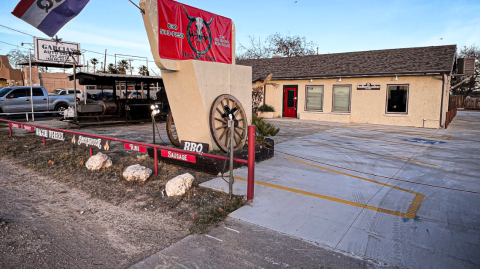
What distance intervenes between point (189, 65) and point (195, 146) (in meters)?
1.79

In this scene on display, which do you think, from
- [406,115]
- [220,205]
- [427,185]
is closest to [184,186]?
[220,205]

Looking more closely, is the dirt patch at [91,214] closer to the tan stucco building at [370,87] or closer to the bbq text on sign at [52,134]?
the bbq text on sign at [52,134]

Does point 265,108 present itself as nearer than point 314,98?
No

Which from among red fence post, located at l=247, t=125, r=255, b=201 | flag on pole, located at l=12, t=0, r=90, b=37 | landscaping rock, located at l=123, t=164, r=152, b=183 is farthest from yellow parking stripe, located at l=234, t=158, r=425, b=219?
flag on pole, located at l=12, t=0, r=90, b=37

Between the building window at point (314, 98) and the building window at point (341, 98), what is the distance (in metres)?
0.88

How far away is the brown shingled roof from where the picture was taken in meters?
16.0

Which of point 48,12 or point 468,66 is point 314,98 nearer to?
point 468,66

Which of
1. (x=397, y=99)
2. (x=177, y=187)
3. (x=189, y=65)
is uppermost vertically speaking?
(x=189, y=65)

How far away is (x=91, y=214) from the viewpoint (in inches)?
185

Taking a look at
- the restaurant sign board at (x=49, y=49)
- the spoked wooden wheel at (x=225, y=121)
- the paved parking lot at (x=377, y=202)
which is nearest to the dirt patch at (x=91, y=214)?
the paved parking lot at (x=377, y=202)

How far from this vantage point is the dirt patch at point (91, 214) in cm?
356

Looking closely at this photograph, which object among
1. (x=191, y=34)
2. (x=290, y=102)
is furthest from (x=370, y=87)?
(x=191, y=34)

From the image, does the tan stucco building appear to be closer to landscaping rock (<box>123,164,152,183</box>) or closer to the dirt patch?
the dirt patch

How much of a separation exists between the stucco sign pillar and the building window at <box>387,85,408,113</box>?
11719 mm
